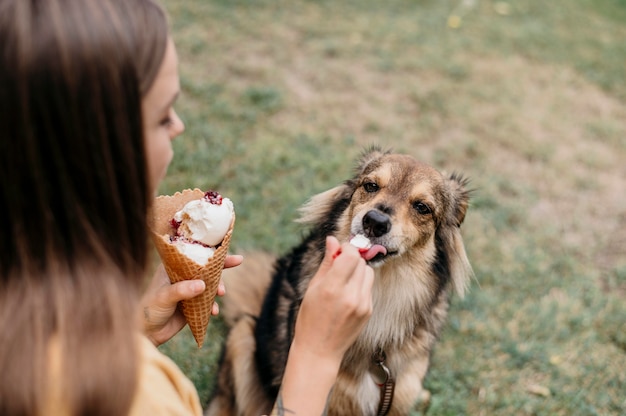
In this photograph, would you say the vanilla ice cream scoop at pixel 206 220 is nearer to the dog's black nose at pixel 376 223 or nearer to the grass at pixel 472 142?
the dog's black nose at pixel 376 223

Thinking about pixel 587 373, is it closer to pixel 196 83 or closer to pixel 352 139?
pixel 352 139

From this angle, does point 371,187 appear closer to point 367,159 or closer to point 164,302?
point 367,159

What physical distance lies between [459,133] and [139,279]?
489 centimetres

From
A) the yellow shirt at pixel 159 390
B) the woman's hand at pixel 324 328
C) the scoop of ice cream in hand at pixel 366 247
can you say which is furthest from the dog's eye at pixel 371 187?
the yellow shirt at pixel 159 390

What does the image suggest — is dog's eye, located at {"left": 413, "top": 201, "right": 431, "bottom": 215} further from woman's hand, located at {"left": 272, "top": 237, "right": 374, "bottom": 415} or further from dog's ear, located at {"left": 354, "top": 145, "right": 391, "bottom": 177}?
woman's hand, located at {"left": 272, "top": 237, "right": 374, "bottom": 415}

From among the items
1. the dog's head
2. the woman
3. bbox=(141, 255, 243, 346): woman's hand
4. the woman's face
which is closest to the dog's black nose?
the dog's head

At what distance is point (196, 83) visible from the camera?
5.80 metres

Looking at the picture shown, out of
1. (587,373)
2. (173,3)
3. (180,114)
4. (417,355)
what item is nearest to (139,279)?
(417,355)

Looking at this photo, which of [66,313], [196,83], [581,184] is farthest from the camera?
[196,83]

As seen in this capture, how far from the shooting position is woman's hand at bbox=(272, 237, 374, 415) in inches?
68.1

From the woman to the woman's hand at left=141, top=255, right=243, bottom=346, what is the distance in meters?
0.72

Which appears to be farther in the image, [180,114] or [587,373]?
[180,114]

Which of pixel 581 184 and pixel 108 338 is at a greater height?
pixel 108 338

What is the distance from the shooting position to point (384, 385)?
8.91 ft
